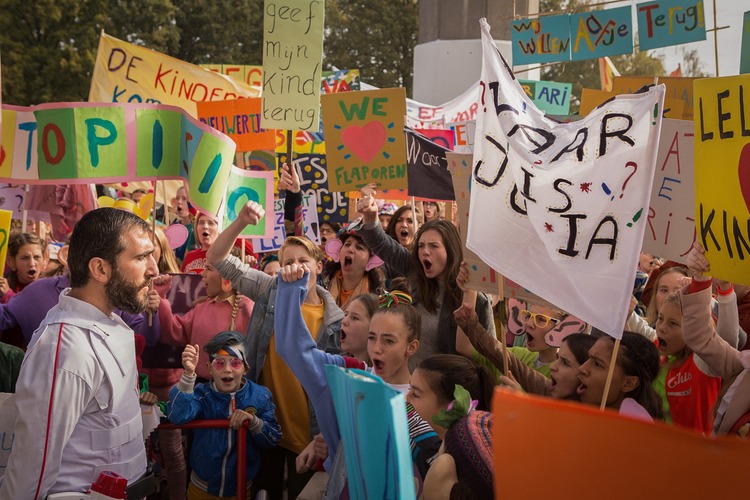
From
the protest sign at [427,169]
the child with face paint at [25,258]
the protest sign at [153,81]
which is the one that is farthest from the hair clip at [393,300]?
the protest sign at [153,81]

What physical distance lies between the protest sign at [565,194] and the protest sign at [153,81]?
856 cm

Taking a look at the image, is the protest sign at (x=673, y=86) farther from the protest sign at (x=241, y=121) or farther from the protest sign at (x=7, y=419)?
the protest sign at (x=7, y=419)

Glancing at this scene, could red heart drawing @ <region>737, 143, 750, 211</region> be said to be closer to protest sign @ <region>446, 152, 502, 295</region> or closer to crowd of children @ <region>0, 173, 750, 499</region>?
crowd of children @ <region>0, 173, 750, 499</region>

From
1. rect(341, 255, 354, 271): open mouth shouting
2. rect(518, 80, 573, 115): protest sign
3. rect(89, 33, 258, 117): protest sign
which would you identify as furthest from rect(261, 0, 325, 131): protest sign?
rect(518, 80, 573, 115): protest sign

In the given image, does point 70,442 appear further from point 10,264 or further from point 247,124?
point 247,124

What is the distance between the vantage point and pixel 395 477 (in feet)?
6.77

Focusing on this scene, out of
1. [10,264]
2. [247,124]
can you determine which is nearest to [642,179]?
[10,264]

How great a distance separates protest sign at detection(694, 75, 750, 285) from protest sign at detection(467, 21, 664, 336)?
1.80 ft

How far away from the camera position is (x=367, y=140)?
6719 millimetres

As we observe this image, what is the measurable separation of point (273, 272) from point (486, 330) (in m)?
2.48

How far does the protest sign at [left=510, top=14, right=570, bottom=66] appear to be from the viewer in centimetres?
931

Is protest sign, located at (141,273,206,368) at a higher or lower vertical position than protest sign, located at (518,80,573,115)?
lower

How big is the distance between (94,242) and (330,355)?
1.14 meters

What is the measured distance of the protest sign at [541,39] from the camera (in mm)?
9312
